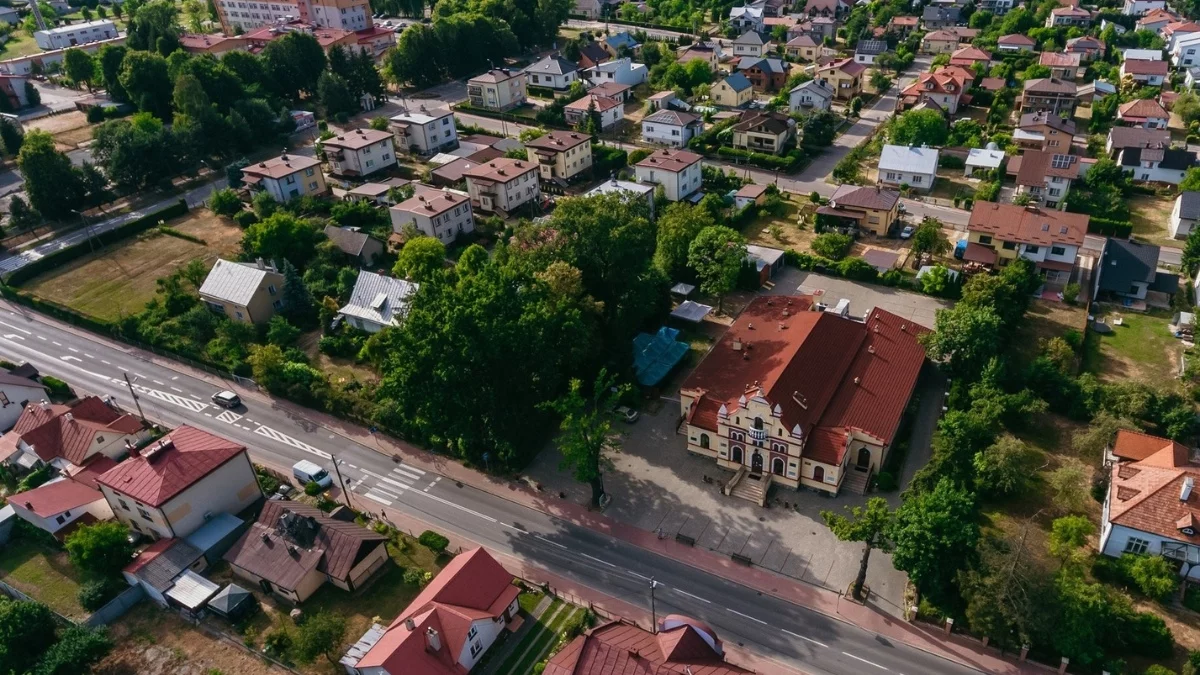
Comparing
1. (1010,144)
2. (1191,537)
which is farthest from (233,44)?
(1191,537)

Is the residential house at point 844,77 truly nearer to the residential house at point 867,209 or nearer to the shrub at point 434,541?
the residential house at point 867,209

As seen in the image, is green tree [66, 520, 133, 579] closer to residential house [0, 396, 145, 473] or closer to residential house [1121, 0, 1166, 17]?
residential house [0, 396, 145, 473]

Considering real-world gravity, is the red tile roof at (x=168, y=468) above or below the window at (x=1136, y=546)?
above

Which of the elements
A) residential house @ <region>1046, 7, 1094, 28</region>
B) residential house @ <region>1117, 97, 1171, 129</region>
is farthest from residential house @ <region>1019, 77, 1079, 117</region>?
residential house @ <region>1046, 7, 1094, 28</region>

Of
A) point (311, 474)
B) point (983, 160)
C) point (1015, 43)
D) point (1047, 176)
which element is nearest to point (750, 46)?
point (1015, 43)

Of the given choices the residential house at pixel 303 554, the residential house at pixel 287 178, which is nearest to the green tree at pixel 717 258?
the residential house at pixel 303 554

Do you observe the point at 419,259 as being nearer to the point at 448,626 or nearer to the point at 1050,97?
the point at 448,626

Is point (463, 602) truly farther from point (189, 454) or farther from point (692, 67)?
point (692, 67)
